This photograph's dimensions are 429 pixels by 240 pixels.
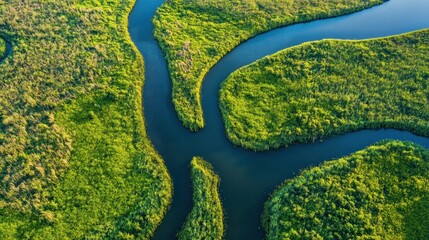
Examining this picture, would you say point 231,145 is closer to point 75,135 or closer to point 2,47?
point 75,135

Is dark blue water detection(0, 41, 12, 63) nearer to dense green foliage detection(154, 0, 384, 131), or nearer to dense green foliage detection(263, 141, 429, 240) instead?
dense green foliage detection(154, 0, 384, 131)

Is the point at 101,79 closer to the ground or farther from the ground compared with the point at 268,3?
closer to the ground

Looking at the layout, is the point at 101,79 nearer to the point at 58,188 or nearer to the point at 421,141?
the point at 58,188

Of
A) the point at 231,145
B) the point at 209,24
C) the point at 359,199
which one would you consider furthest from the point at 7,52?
the point at 359,199

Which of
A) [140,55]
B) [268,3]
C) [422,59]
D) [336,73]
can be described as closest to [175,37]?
[140,55]

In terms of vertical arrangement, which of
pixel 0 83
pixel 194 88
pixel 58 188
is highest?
pixel 194 88
